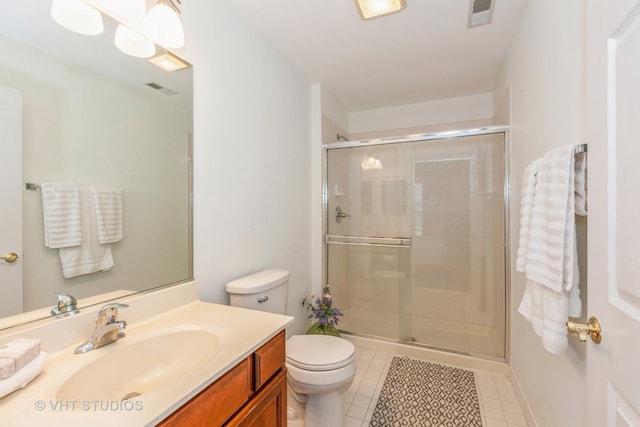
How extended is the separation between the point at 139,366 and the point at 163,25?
4.06 feet

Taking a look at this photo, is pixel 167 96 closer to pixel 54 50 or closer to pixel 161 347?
pixel 54 50

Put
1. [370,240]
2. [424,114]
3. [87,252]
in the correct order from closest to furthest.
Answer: [87,252] < [370,240] < [424,114]

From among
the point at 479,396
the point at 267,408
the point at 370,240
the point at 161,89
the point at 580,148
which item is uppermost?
the point at 161,89

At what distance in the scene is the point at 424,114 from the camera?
9.93 feet

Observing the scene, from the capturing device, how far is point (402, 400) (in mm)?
1812

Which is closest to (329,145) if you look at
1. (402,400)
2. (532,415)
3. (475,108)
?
(475,108)

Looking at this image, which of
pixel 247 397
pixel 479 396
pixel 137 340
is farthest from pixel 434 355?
pixel 137 340

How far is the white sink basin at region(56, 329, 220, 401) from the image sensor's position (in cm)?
78

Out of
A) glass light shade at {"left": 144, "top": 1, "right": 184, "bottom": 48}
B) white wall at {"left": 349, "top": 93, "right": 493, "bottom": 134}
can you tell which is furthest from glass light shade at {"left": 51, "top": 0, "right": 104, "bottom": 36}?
white wall at {"left": 349, "top": 93, "right": 493, "bottom": 134}

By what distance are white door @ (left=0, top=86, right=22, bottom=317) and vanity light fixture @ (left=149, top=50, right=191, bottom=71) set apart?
53cm

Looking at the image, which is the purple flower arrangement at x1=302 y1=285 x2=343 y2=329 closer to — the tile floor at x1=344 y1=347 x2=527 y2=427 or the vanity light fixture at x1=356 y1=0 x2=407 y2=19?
the tile floor at x1=344 y1=347 x2=527 y2=427

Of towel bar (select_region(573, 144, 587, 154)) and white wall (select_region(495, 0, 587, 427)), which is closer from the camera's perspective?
towel bar (select_region(573, 144, 587, 154))

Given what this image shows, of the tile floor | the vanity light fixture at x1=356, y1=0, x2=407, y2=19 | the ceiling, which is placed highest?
the ceiling

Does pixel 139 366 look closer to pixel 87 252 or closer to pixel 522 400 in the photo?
pixel 87 252
